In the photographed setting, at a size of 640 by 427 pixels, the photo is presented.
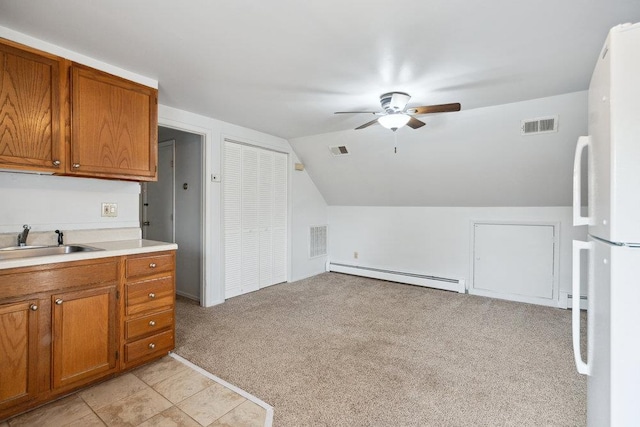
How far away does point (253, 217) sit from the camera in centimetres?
448

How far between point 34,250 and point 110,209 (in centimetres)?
61

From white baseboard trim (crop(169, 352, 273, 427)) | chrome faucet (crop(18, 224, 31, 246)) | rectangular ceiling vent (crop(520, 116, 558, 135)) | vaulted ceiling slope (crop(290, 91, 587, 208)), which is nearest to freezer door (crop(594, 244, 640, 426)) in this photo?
white baseboard trim (crop(169, 352, 273, 427))

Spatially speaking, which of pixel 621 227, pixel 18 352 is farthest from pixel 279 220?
pixel 621 227

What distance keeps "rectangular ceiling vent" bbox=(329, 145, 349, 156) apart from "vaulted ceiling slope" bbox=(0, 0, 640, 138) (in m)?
1.48

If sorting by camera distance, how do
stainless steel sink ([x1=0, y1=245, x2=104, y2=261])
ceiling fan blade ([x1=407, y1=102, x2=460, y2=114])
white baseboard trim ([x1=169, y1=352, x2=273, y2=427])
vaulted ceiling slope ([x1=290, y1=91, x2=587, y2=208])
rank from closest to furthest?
white baseboard trim ([x1=169, y1=352, x2=273, y2=427])
stainless steel sink ([x1=0, y1=245, x2=104, y2=261])
ceiling fan blade ([x1=407, y1=102, x2=460, y2=114])
vaulted ceiling slope ([x1=290, y1=91, x2=587, y2=208])

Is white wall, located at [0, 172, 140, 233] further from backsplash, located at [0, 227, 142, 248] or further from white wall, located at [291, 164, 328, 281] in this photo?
white wall, located at [291, 164, 328, 281]

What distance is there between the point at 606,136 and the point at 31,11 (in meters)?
2.91

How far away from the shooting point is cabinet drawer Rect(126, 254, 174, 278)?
2.29 metres

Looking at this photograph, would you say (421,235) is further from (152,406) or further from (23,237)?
(23,237)

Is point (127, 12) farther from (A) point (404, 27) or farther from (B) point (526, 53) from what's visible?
(B) point (526, 53)

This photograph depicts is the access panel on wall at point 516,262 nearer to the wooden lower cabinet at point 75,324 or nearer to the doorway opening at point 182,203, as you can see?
the doorway opening at point 182,203

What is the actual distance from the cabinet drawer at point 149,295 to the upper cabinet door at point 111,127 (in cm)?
88

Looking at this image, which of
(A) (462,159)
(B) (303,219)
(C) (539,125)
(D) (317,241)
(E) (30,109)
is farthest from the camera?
(D) (317,241)

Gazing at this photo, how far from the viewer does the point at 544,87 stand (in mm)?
2846
